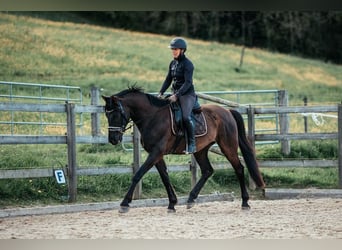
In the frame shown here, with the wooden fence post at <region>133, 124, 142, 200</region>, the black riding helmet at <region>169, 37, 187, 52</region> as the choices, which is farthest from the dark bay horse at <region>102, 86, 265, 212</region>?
the wooden fence post at <region>133, 124, 142, 200</region>

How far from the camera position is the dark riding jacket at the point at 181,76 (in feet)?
23.1

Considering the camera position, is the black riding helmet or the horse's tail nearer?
the black riding helmet

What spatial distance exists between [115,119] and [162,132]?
1.74 feet

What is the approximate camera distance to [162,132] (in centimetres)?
700

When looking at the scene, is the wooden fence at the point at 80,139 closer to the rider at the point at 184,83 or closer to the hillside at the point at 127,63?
the rider at the point at 184,83

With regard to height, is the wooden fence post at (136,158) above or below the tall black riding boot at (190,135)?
below

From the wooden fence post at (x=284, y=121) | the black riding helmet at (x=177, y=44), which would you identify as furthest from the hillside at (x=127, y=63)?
the black riding helmet at (x=177, y=44)

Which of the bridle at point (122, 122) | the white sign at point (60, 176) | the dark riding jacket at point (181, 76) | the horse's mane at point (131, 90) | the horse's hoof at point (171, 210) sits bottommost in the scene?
the horse's hoof at point (171, 210)

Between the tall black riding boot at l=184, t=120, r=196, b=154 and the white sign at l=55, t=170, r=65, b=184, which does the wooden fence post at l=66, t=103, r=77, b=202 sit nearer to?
the white sign at l=55, t=170, r=65, b=184

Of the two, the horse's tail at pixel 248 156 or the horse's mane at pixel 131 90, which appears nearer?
the horse's mane at pixel 131 90

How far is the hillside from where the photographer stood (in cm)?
1428

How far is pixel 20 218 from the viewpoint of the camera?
6.54 metres

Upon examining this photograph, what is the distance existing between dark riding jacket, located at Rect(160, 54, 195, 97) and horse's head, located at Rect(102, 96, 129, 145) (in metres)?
0.63

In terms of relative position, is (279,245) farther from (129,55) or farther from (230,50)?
(230,50)
